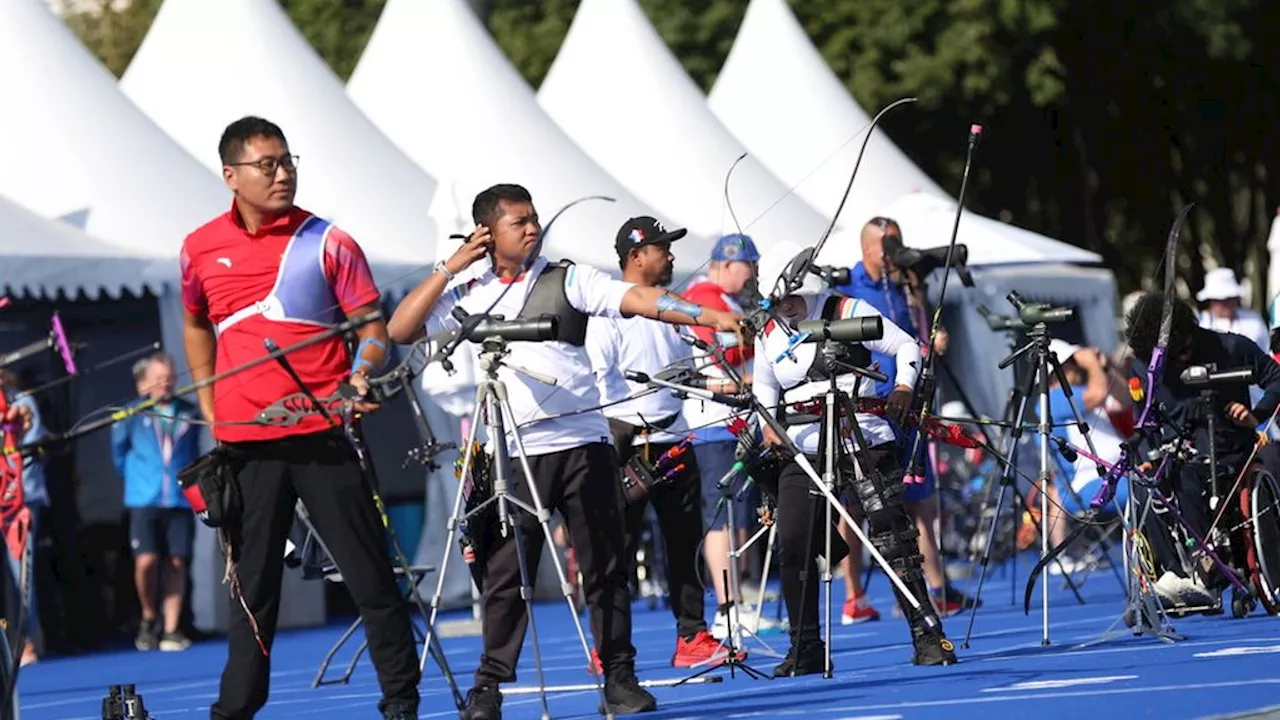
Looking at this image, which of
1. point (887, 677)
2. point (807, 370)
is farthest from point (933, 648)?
point (807, 370)

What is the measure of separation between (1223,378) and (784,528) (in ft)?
7.97

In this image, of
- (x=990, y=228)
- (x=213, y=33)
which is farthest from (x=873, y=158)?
(x=213, y=33)

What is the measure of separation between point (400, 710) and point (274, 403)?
1.03 meters

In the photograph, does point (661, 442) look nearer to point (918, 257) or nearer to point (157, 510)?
point (918, 257)

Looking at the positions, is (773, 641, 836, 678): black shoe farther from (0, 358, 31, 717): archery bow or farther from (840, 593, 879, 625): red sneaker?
(840, 593, 879, 625): red sneaker

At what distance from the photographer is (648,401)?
13.3m

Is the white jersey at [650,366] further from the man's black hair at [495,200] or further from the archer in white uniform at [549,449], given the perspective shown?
the man's black hair at [495,200]

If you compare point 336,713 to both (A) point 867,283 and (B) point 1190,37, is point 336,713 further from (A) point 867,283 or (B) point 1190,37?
(B) point 1190,37

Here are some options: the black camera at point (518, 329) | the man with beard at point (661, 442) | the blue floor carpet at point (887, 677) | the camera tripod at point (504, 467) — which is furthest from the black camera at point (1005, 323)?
the black camera at point (518, 329)

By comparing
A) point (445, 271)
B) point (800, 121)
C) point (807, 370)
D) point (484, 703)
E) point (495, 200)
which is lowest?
point (484, 703)

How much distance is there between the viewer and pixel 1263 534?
536 inches

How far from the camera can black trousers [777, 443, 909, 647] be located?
37.9 ft

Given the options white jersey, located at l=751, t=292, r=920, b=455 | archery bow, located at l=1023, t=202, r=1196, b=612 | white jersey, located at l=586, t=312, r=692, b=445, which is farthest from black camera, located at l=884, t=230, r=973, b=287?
white jersey, located at l=751, t=292, r=920, b=455

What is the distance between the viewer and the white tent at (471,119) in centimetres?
2194
